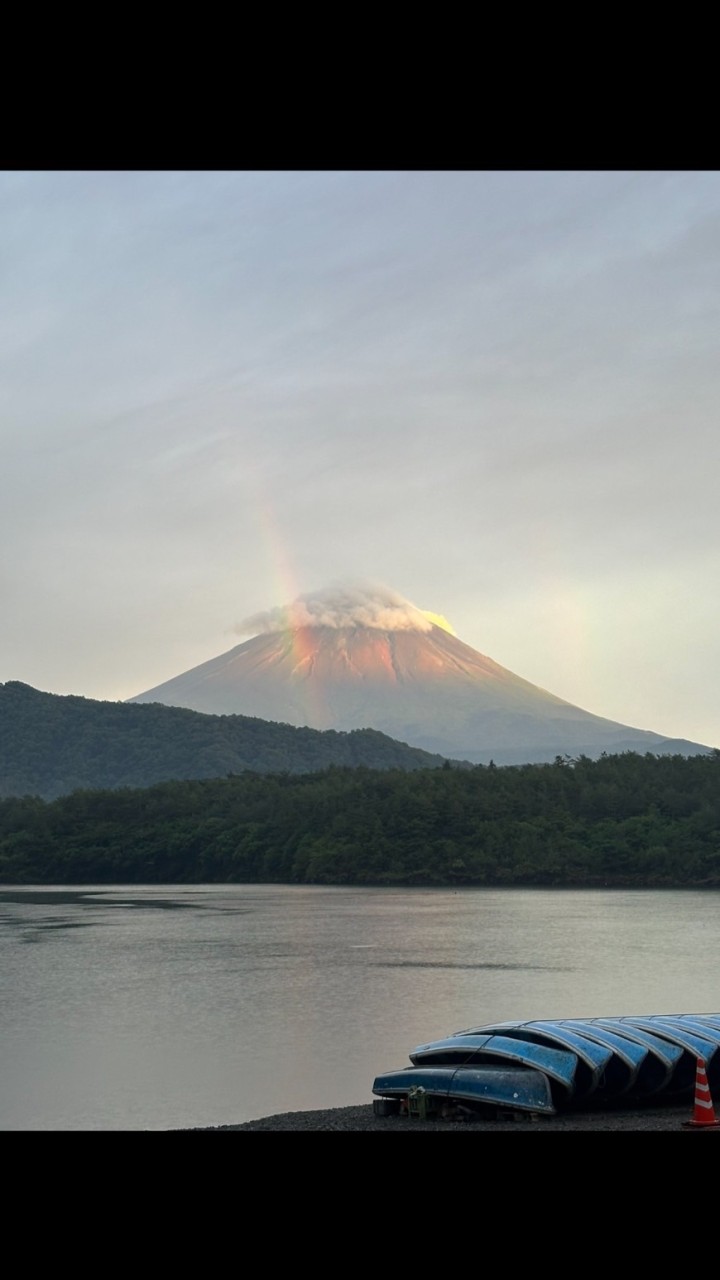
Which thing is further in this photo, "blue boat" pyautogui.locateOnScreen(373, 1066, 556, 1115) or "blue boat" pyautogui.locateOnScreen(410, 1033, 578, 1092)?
"blue boat" pyautogui.locateOnScreen(410, 1033, 578, 1092)

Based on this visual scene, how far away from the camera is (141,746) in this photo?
71688 mm

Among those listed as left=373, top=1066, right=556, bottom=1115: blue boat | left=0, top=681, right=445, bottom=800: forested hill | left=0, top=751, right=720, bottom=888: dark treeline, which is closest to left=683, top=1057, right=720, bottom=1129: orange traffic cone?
left=373, top=1066, right=556, bottom=1115: blue boat

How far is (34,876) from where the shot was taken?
46438 millimetres

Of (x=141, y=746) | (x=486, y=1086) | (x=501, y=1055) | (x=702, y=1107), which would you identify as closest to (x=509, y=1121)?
(x=486, y=1086)

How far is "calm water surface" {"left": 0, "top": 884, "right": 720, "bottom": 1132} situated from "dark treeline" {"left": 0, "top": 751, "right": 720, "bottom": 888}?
396 inches

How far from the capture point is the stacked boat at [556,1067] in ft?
26.2

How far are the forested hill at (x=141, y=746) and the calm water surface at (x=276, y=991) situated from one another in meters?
37.2

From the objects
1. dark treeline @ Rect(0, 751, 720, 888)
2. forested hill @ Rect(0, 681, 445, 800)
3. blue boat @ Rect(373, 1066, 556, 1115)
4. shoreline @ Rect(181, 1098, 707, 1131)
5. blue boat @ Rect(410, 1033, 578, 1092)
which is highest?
forested hill @ Rect(0, 681, 445, 800)

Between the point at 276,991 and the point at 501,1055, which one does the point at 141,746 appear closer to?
the point at 276,991

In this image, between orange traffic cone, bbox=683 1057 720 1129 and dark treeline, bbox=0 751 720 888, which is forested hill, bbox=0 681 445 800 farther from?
orange traffic cone, bbox=683 1057 720 1129

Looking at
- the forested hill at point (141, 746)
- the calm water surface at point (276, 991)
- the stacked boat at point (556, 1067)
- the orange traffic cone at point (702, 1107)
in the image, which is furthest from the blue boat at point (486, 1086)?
the forested hill at point (141, 746)

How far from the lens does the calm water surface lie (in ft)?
35.7
